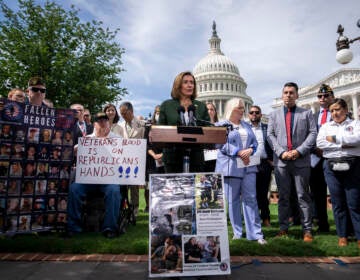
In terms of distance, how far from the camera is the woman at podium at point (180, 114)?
3252 millimetres

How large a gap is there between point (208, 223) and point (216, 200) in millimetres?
237

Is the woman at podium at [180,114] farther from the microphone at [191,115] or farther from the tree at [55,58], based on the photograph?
the tree at [55,58]

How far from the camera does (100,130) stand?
480 cm

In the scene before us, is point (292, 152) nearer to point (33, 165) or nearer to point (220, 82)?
point (33, 165)

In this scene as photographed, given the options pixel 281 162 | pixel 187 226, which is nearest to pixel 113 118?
pixel 281 162

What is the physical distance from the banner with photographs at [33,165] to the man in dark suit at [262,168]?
353cm

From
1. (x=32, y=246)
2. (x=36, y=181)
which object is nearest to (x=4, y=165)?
(x=36, y=181)

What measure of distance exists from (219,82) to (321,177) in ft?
264

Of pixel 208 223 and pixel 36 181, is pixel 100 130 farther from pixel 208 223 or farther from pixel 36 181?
pixel 208 223

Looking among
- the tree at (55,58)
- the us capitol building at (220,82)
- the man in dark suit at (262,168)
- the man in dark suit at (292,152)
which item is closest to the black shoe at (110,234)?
the man in dark suit at (292,152)

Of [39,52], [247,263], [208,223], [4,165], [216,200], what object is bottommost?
[247,263]

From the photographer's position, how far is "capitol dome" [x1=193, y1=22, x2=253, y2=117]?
80938mm

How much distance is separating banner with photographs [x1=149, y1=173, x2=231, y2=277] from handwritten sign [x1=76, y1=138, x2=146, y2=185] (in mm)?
1613

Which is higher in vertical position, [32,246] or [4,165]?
[4,165]
